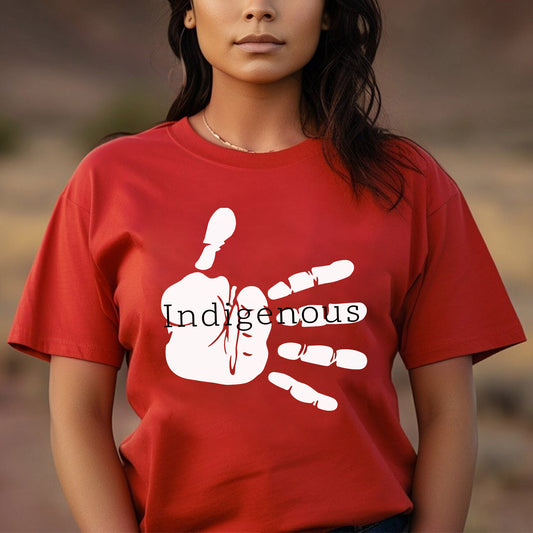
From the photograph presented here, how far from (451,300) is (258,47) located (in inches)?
16.6

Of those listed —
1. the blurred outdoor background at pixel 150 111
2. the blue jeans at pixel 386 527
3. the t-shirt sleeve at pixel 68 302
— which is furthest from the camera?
the blurred outdoor background at pixel 150 111

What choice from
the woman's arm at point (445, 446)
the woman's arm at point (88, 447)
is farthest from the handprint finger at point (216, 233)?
the woman's arm at point (445, 446)

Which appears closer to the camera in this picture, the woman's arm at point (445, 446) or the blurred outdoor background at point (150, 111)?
the woman's arm at point (445, 446)

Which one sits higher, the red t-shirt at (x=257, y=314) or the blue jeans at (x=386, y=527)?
the red t-shirt at (x=257, y=314)

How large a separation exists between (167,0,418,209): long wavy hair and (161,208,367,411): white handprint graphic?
158 mm

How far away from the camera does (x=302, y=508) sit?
1270 millimetres

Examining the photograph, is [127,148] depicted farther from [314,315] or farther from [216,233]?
[314,315]

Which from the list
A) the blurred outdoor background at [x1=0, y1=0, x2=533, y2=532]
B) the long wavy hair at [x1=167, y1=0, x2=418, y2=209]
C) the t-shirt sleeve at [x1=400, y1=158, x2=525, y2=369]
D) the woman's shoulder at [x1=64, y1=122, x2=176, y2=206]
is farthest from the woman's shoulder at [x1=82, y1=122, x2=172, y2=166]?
the blurred outdoor background at [x1=0, y1=0, x2=533, y2=532]

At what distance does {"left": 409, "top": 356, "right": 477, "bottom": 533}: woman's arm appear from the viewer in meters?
1.39

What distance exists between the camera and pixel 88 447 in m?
1.38

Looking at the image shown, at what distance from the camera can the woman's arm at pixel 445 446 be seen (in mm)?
1395

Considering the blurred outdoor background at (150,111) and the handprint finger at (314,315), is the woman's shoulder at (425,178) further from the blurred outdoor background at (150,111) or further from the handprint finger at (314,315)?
the blurred outdoor background at (150,111)

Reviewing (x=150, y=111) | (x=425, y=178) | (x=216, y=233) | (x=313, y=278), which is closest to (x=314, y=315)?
(x=313, y=278)

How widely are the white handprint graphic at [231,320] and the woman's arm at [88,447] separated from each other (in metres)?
0.14
